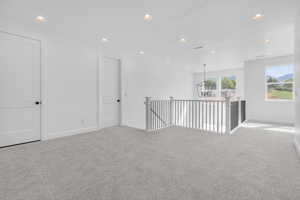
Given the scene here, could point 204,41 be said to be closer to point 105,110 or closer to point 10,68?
point 105,110

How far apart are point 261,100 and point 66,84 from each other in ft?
23.2

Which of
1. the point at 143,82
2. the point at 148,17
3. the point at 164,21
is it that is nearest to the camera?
the point at 148,17

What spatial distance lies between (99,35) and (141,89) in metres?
2.55

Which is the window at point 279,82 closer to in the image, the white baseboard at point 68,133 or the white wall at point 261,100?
the white wall at point 261,100

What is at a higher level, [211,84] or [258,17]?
[258,17]

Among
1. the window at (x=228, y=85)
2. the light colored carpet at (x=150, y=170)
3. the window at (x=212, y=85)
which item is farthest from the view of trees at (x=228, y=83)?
the light colored carpet at (x=150, y=170)

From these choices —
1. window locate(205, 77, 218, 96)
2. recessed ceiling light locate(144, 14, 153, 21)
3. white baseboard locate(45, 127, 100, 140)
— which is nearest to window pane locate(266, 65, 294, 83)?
window locate(205, 77, 218, 96)

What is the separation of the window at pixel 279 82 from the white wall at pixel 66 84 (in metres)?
6.60

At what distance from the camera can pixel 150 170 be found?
1991mm

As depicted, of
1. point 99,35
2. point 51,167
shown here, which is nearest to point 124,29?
point 99,35

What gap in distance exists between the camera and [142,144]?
122 inches

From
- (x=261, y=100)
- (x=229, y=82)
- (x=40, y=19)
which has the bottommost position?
(x=261, y=100)

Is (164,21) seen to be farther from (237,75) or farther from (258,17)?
(237,75)

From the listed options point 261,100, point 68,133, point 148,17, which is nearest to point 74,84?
point 68,133
